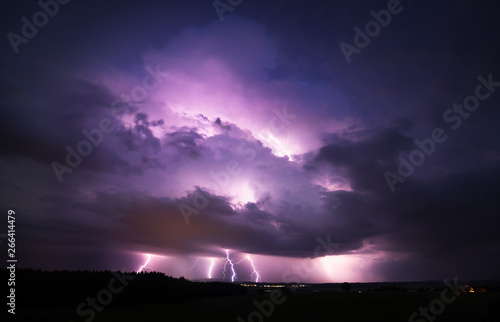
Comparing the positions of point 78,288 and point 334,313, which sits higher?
point 78,288

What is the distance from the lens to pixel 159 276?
110 ft

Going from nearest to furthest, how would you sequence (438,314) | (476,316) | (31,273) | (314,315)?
1. (476,316)
2. (438,314)
3. (314,315)
4. (31,273)

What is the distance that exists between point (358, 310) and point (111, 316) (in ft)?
60.3

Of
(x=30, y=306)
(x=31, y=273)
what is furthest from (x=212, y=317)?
(x=31, y=273)

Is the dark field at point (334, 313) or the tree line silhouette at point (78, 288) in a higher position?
the tree line silhouette at point (78, 288)

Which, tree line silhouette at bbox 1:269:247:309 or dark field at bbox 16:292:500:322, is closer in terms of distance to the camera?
dark field at bbox 16:292:500:322

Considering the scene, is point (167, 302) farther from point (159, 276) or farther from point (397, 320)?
point (397, 320)

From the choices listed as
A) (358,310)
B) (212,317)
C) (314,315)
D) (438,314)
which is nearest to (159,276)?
(212,317)

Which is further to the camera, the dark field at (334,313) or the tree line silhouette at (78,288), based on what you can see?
the tree line silhouette at (78,288)

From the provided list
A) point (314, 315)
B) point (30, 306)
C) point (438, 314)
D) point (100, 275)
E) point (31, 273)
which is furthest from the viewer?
point (100, 275)

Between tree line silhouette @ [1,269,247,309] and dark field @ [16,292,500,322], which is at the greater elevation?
tree line silhouette @ [1,269,247,309]

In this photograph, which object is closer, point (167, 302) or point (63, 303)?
point (63, 303)

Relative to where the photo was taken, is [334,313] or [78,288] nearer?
[334,313]

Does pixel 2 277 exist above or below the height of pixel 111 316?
above
